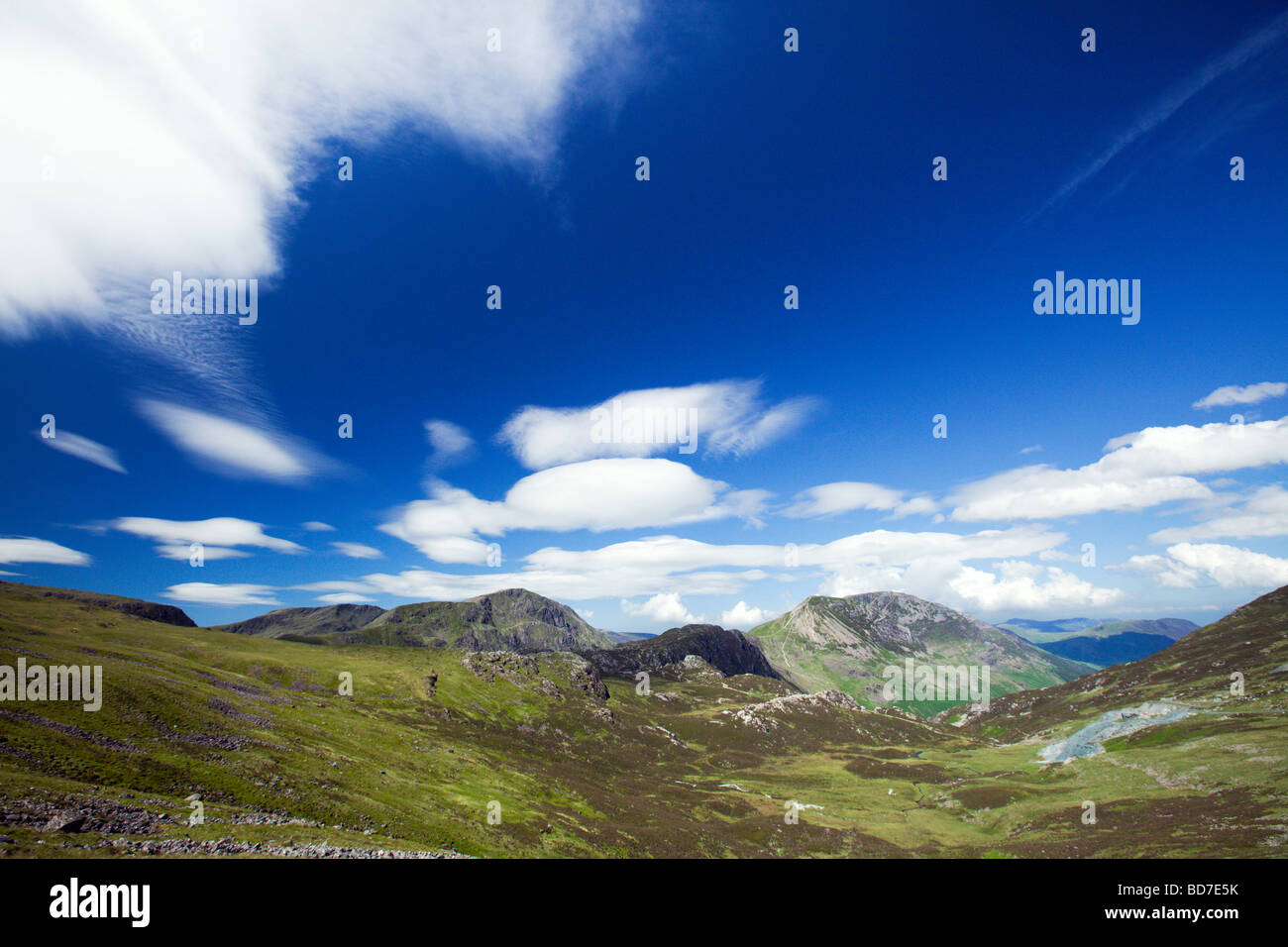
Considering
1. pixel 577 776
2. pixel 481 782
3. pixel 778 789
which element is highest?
pixel 481 782

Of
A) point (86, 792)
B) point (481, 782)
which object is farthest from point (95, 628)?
point (86, 792)

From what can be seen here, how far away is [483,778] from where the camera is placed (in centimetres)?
8850

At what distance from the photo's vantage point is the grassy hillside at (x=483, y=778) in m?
41.9

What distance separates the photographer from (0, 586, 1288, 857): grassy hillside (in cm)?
4194

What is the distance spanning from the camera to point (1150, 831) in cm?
7831

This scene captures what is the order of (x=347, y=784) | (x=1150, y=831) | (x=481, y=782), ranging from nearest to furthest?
1. (x=347, y=784)
2. (x=1150, y=831)
3. (x=481, y=782)

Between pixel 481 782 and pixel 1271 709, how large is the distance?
218 meters
